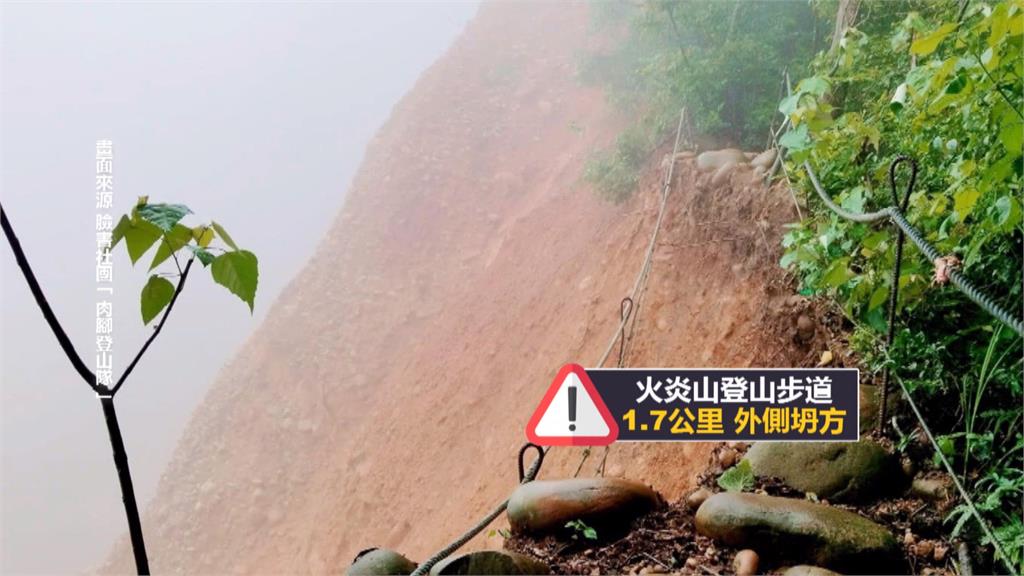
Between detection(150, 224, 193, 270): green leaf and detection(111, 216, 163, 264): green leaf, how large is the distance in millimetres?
13

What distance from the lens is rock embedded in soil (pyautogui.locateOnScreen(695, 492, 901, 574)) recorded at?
2.94ft

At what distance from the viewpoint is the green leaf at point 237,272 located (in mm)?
389

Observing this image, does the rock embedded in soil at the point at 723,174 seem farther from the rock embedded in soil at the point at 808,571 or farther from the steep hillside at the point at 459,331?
the rock embedded in soil at the point at 808,571

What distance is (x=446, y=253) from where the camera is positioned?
2873 millimetres

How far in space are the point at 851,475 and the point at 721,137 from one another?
1.34 m

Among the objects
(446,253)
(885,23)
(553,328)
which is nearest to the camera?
(885,23)

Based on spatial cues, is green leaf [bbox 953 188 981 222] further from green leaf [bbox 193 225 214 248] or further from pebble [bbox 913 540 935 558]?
green leaf [bbox 193 225 214 248]

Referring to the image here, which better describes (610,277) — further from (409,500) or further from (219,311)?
(219,311)

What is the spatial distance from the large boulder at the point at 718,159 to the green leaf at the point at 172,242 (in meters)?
1.75

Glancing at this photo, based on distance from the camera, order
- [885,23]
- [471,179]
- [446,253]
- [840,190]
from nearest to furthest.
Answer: [840,190]
[885,23]
[446,253]
[471,179]

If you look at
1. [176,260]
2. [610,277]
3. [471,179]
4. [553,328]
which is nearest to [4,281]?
[176,260]

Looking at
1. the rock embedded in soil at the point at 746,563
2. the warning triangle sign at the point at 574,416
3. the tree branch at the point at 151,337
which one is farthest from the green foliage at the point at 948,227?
the tree branch at the point at 151,337

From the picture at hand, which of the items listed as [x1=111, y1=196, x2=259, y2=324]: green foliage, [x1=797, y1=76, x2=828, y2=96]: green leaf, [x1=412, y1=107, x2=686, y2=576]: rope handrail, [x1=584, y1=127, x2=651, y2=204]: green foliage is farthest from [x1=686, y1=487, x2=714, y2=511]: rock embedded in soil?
[x1=584, y1=127, x2=651, y2=204]: green foliage

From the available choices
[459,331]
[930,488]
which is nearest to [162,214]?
[930,488]
